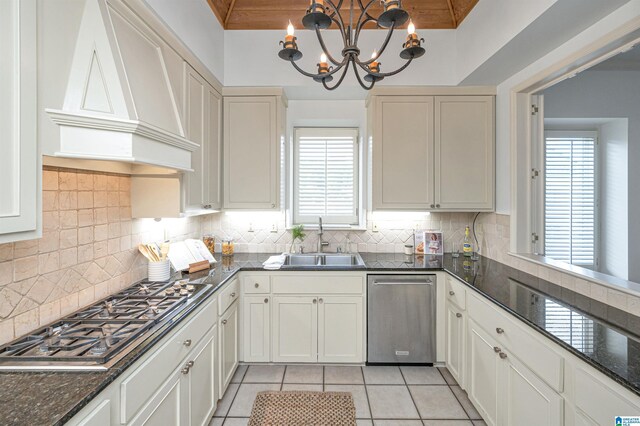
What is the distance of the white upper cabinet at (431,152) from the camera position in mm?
3004

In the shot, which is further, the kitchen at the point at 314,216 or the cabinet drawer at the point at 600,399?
the kitchen at the point at 314,216

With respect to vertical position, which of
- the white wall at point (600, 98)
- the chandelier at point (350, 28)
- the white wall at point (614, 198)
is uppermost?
the white wall at point (600, 98)

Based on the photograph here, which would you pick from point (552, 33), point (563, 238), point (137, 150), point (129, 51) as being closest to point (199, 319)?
point (137, 150)

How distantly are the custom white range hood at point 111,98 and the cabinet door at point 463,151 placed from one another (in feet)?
7.73

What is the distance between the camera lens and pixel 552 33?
199 cm

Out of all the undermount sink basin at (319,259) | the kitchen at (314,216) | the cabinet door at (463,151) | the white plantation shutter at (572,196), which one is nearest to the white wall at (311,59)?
the kitchen at (314,216)

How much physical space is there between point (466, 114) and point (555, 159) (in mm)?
1268

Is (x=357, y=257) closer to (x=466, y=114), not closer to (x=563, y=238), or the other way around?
(x=466, y=114)

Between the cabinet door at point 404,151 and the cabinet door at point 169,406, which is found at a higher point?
the cabinet door at point 404,151

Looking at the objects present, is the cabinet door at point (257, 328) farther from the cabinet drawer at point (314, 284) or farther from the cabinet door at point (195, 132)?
the cabinet door at point (195, 132)

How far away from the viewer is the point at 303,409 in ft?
7.32

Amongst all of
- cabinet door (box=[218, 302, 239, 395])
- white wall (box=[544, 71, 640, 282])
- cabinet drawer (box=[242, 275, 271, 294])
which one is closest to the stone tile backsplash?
cabinet door (box=[218, 302, 239, 395])

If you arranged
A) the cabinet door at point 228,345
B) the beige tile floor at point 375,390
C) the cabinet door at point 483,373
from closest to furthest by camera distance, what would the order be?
the cabinet door at point 483,373, the beige tile floor at point 375,390, the cabinet door at point 228,345

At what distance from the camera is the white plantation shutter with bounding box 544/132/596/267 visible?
11.1 feet
